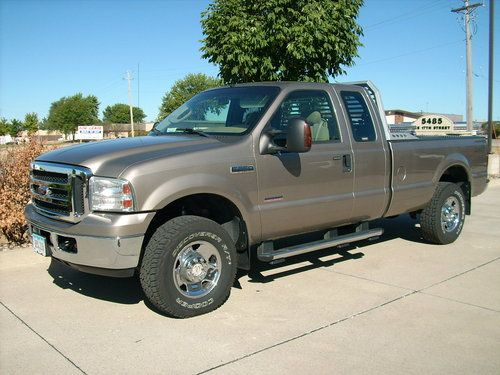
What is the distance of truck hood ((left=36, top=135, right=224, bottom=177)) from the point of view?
158 inches

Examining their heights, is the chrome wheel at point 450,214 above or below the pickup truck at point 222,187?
below

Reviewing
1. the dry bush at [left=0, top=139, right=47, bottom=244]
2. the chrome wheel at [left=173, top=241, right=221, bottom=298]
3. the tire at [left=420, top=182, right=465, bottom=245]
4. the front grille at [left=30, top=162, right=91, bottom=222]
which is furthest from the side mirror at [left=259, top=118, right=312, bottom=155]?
the dry bush at [left=0, top=139, right=47, bottom=244]

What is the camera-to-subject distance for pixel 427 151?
251 inches

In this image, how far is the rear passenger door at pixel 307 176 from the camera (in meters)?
4.78

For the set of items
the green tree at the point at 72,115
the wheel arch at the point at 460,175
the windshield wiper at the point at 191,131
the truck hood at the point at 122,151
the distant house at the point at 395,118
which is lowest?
the wheel arch at the point at 460,175

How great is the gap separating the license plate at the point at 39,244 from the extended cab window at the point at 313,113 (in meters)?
2.34

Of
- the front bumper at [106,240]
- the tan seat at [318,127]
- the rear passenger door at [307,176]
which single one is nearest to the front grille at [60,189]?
the front bumper at [106,240]

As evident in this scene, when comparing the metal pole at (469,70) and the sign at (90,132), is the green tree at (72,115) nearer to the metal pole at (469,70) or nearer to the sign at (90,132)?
the sign at (90,132)

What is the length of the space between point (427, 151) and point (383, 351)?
11.1ft

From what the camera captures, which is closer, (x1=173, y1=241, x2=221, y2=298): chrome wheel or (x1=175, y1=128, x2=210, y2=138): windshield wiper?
(x1=173, y1=241, x2=221, y2=298): chrome wheel

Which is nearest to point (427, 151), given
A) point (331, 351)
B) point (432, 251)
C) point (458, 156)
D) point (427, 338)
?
point (458, 156)

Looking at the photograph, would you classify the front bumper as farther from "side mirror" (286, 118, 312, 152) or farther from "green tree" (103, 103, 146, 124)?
"green tree" (103, 103, 146, 124)

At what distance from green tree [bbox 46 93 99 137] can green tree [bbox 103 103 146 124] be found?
35.0 metres

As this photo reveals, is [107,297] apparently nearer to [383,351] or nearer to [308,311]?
[308,311]
